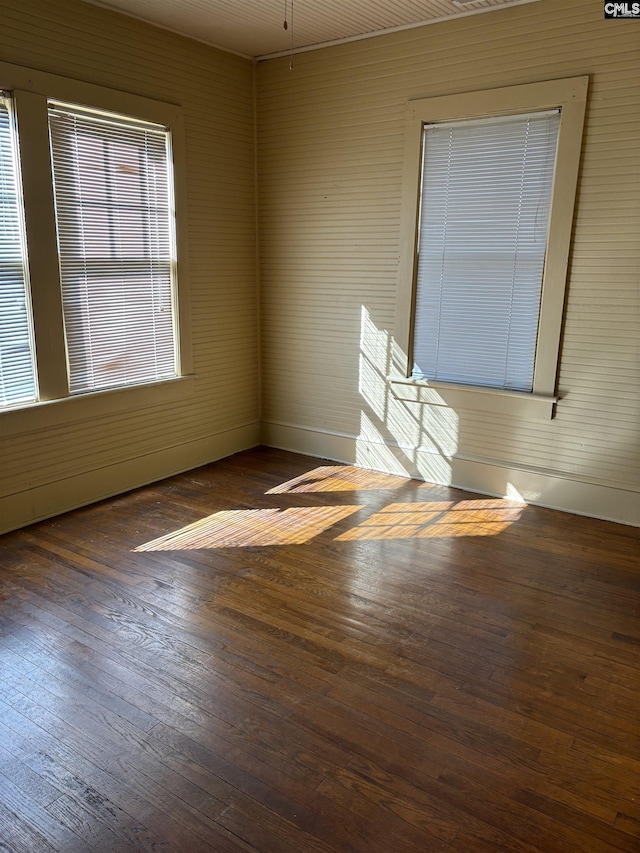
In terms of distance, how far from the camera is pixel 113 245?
4.11 meters

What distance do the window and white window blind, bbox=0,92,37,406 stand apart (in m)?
2.51

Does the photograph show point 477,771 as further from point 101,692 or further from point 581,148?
point 581,148

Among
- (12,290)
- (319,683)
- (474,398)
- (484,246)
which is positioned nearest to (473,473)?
(474,398)

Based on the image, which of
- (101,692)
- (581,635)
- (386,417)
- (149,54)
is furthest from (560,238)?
(101,692)

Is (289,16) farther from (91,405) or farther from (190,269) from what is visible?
(91,405)

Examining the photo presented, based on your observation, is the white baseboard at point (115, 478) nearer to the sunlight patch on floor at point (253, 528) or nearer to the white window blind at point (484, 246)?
the sunlight patch on floor at point (253, 528)

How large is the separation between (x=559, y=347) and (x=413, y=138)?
1.76m

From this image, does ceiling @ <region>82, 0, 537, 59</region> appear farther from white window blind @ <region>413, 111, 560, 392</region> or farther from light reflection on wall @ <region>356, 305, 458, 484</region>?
light reflection on wall @ <region>356, 305, 458, 484</region>

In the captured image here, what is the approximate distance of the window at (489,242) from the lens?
387cm

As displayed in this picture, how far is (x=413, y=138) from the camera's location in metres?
4.32

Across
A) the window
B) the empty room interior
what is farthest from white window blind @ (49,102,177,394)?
the window

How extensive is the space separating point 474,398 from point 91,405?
260 centimetres

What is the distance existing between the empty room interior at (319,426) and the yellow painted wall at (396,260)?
0.02 meters

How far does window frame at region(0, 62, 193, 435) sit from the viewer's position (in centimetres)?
348
